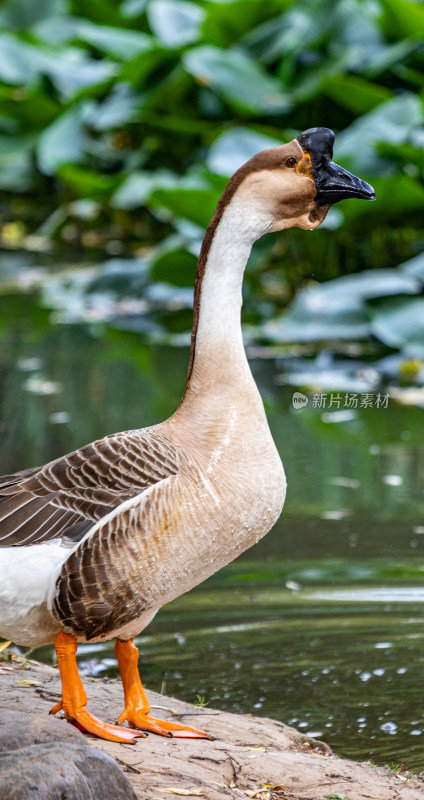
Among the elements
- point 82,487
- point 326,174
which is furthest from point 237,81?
point 82,487

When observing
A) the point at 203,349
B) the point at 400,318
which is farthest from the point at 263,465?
the point at 400,318

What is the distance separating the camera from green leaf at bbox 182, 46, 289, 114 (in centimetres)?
1142

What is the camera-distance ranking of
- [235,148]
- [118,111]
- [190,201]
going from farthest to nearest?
1. [118,111]
2. [235,148]
3. [190,201]

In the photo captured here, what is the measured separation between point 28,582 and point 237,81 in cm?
918

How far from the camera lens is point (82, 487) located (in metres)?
3.29

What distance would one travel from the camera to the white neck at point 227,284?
3402 mm

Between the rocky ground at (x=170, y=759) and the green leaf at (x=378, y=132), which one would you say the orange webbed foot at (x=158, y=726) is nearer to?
the rocky ground at (x=170, y=759)

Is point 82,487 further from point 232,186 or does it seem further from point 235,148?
point 235,148

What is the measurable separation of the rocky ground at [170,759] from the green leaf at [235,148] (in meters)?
6.33

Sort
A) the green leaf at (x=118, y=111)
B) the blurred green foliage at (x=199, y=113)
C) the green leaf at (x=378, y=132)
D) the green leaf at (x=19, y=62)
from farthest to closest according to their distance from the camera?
the green leaf at (x=19, y=62) → the green leaf at (x=118, y=111) → the blurred green foliage at (x=199, y=113) → the green leaf at (x=378, y=132)

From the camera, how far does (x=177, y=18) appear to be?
43.6 feet

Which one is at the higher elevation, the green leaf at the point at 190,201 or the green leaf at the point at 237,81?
the green leaf at the point at 237,81

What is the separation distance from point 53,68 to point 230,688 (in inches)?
456

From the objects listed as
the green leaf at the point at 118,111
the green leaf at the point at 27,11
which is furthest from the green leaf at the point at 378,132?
the green leaf at the point at 27,11
